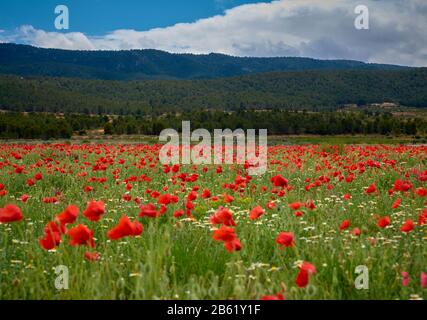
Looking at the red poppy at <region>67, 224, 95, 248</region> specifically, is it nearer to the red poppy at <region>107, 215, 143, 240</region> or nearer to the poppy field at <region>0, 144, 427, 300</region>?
the poppy field at <region>0, 144, 427, 300</region>

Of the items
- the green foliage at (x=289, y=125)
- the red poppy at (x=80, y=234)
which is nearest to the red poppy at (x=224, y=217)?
the red poppy at (x=80, y=234)

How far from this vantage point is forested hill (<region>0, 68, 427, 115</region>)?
12769 cm

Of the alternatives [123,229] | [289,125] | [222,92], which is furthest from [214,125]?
[222,92]

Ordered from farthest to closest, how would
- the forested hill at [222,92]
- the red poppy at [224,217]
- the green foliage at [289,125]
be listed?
the forested hill at [222,92] → the green foliage at [289,125] → the red poppy at [224,217]

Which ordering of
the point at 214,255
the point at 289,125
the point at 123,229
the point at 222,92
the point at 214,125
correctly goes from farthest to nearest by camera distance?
the point at 222,92, the point at 289,125, the point at 214,125, the point at 214,255, the point at 123,229

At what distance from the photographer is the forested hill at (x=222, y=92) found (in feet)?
419

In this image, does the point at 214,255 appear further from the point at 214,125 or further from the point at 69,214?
the point at 214,125

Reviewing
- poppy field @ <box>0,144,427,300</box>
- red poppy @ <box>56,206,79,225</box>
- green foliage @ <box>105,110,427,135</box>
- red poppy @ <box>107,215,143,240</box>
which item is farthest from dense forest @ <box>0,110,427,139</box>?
red poppy @ <box>107,215,143,240</box>

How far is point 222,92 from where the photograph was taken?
155875 millimetres

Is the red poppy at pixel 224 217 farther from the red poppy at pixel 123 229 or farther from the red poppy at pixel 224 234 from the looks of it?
the red poppy at pixel 123 229

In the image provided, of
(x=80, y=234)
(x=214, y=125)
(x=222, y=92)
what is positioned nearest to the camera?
(x=80, y=234)
